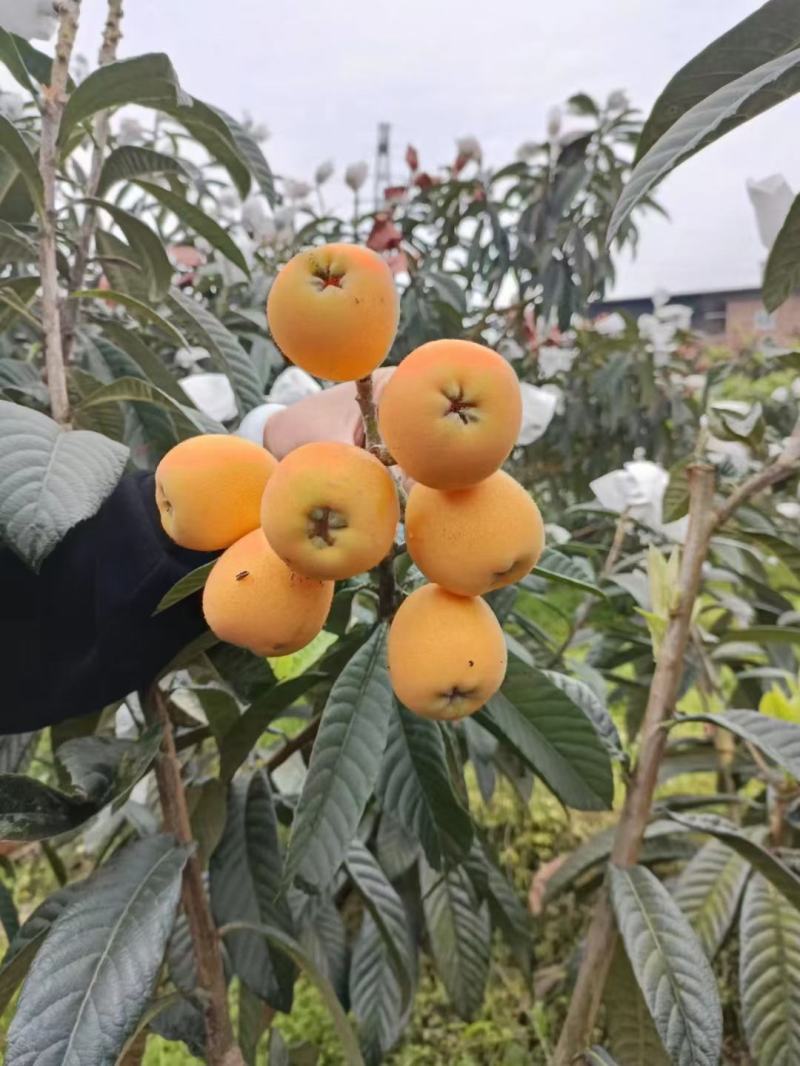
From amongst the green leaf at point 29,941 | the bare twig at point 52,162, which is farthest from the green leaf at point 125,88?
the green leaf at point 29,941

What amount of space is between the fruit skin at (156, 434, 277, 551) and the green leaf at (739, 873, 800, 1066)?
70 cm

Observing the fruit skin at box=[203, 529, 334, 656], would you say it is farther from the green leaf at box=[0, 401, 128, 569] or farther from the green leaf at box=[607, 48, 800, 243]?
the green leaf at box=[607, 48, 800, 243]

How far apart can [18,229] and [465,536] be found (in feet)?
2.08

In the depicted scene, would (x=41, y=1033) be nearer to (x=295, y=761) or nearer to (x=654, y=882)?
(x=654, y=882)

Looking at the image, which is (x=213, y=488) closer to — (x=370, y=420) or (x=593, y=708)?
(x=370, y=420)

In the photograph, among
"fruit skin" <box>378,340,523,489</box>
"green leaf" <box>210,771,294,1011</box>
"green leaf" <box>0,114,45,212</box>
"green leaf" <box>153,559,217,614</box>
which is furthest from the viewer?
"green leaf" <box>210,771,294,1011</box>

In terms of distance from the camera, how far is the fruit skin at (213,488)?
0.41 metres

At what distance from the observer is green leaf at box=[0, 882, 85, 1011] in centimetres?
61

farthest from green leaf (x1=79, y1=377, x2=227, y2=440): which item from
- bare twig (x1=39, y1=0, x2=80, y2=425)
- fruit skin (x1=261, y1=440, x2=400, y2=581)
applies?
fruit skin (x1=261, y1=440, x2=400, y2=581)

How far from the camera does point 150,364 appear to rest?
0.81m

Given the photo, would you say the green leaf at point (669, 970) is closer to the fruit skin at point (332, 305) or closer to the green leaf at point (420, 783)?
the green leaf at point (420, 783)

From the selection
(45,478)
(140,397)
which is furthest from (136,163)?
(45,478)

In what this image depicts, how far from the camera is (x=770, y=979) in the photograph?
0.80 metres

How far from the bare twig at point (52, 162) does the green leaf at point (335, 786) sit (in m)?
0.36
